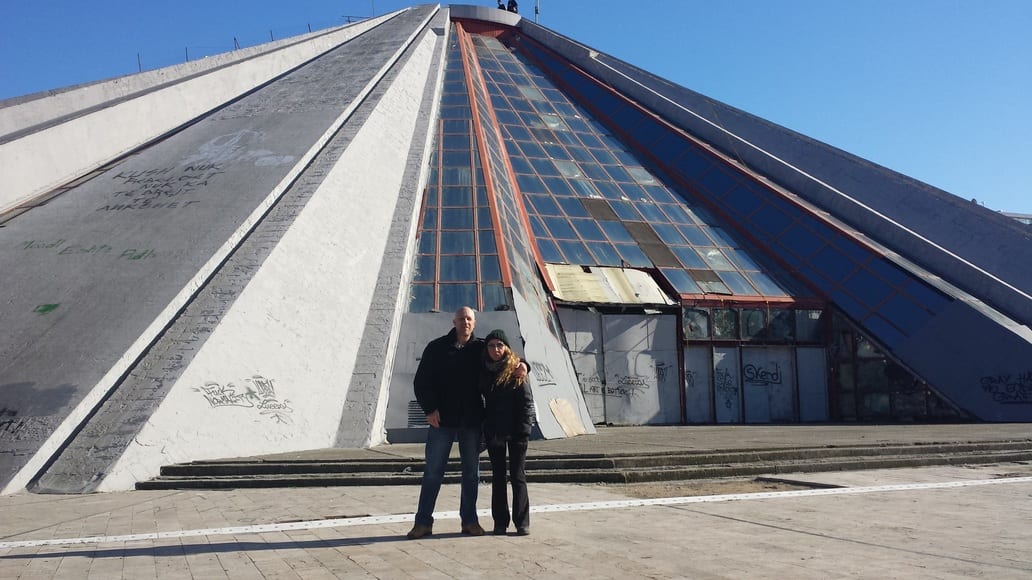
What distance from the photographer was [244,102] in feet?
73.3

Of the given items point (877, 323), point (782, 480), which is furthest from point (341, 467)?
point (877, 323)

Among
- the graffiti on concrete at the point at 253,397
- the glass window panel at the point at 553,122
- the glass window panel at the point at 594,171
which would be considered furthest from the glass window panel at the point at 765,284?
the graffiti on concrete at the point at 253,397

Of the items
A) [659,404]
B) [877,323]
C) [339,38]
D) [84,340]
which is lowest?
[659,404]

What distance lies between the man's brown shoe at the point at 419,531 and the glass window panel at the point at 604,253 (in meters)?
14.9

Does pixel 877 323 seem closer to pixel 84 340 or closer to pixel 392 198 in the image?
pixel 392 198

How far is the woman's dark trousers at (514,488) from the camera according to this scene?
5.64 meters

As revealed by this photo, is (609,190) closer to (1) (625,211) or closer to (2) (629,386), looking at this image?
(1) (625,211)

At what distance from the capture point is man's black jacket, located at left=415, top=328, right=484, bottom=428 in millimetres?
5887

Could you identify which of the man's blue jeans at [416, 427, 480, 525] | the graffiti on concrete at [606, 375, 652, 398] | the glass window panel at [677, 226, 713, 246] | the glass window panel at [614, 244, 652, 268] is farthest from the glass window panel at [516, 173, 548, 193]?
the man's blue jeans at [416, 427, 480, 525]

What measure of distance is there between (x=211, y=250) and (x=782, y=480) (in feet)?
29.6

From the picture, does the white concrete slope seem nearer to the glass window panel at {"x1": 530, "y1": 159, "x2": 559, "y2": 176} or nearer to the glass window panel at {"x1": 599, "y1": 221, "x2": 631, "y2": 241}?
the glass window panel at {"x1": 599, "y1": 221, "x2": 631, "y2": 241}

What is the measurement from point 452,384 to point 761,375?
1556cm

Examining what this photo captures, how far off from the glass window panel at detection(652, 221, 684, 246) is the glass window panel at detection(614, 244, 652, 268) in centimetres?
137

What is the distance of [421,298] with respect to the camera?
14.6 meters
